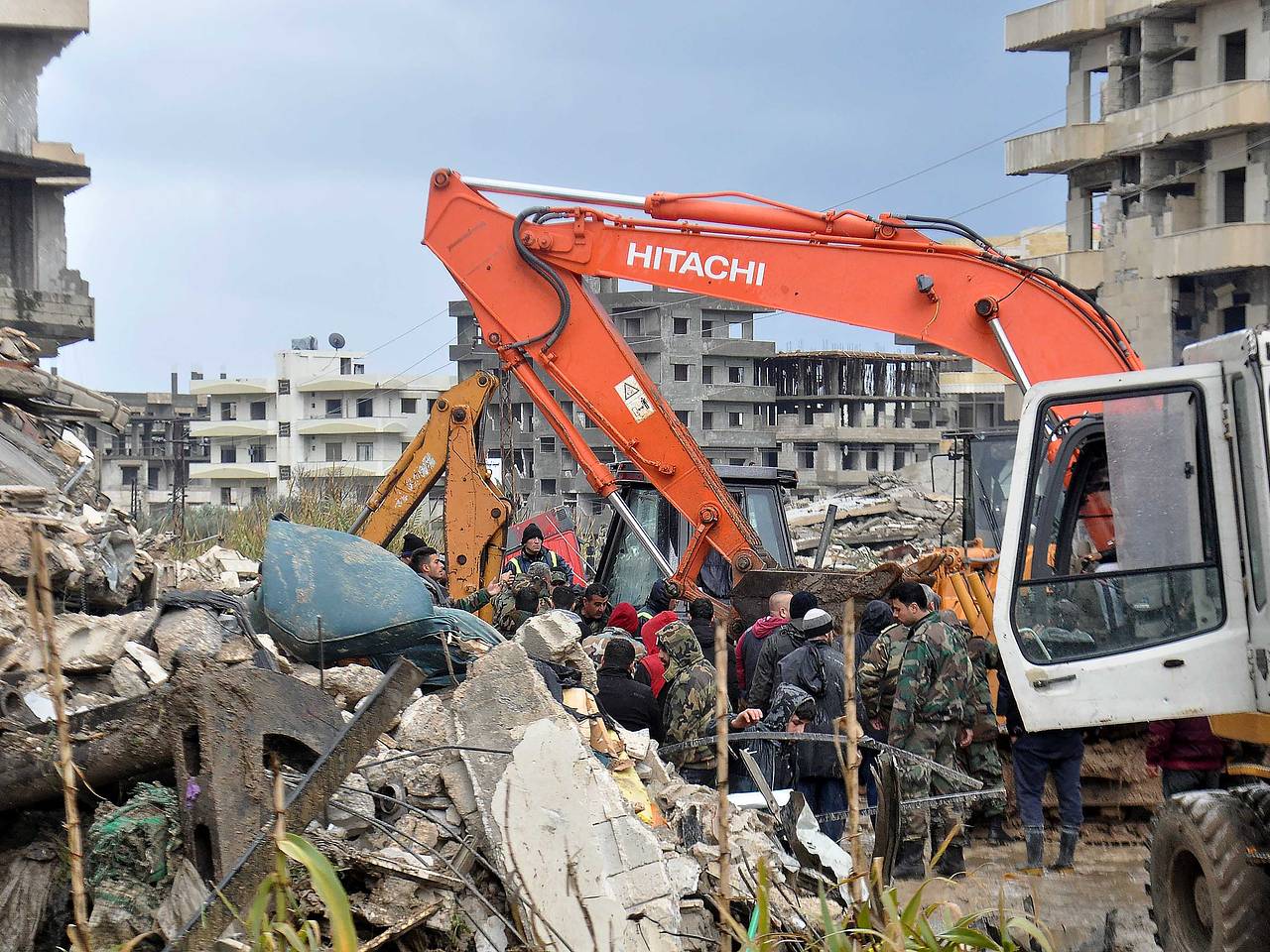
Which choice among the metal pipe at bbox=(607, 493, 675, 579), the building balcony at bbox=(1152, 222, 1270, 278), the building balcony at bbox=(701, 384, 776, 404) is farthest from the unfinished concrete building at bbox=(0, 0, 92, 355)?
the building balcony at bbox=(701, 384, 776, 404)

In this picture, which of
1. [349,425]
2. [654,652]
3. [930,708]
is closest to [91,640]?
[654,652]

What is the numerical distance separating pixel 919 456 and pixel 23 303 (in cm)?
5481

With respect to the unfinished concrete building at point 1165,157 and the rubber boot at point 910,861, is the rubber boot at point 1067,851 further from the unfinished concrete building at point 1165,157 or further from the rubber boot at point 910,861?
the unfinished concrete building at point 1165,157

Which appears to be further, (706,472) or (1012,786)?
(706,472)

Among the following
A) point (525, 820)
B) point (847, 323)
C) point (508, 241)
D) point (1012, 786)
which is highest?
point (508, 241)

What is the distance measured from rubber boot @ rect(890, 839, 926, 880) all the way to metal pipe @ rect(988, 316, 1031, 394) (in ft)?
10.6

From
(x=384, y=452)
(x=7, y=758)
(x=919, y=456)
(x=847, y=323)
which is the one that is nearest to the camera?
(x=7, y=758)

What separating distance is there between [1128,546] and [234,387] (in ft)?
249

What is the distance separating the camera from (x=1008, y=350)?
396 inches

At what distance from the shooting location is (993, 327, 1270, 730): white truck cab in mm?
5688

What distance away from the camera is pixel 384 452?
76.1 metres

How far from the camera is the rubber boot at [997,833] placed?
9.12m

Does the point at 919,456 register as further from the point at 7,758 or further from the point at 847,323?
the point at 7,758

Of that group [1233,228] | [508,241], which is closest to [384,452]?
[1233,228]
